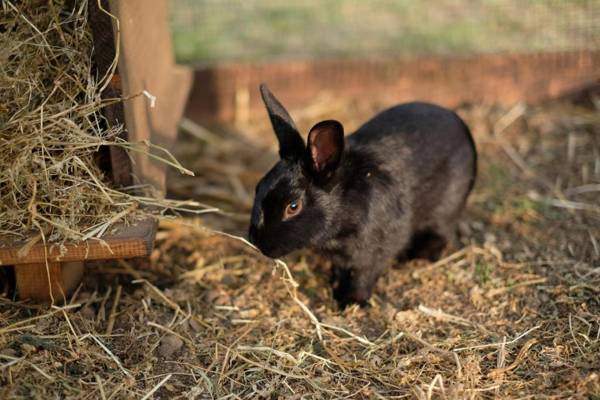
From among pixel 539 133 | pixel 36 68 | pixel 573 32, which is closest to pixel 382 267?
pixel 36 68

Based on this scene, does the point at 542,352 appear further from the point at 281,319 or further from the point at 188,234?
the point at 188,234

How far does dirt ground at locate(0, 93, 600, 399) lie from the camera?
10.4ft

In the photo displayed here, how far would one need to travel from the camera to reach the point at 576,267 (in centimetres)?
391

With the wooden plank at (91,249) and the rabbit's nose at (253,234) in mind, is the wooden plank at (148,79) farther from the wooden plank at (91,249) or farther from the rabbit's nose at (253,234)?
the rabbit's nose at (253,234)

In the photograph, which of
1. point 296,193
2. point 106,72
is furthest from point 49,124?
point 296,193

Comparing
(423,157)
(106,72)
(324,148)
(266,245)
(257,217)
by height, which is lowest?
(266,245)

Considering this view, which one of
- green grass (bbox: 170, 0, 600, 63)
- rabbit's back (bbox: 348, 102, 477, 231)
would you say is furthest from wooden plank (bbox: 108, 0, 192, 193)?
green grass (bbox: 170, 0, 600, 63)

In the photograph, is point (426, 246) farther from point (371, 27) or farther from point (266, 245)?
point (371, 27)

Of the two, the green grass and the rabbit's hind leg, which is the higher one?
the green grass

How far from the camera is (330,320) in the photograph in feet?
12.2

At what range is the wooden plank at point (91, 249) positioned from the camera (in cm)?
325

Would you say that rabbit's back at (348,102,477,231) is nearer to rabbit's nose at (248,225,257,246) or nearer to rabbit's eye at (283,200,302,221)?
rabbit's eye at (283,200,302,221)

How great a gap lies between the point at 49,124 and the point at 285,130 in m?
1.06

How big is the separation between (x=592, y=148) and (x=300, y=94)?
2.16 meters
